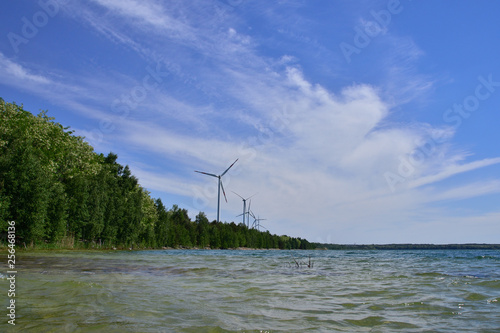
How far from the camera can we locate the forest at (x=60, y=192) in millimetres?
41375

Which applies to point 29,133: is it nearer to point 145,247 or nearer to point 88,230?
point 88,230

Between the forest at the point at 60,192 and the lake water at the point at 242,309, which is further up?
the forest at the point at 60,192

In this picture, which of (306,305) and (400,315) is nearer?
(400,315)

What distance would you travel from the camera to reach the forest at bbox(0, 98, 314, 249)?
41.4m

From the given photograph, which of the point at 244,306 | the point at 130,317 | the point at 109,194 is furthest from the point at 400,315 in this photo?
the point at 109,194

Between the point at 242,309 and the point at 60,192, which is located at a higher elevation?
the point at 60,192

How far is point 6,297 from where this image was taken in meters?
9.54

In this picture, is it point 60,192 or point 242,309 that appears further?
point 60,192

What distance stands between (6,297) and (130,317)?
4389mm

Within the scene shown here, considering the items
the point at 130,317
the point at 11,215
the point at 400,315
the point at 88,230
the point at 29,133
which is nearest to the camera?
the point at 130,317

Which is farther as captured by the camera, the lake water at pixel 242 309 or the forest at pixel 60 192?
the forest at pixel 60 192

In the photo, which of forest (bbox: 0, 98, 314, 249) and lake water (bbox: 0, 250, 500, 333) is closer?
lake water (bbox: 0, 250, 500, 333)

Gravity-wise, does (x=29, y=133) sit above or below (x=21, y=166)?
above

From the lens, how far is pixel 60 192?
159ft
